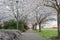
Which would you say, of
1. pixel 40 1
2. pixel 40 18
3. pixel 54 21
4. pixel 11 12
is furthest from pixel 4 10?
pixel 54 21

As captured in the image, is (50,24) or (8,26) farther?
(50,24)

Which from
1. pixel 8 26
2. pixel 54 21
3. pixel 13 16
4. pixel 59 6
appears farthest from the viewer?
pixel 54 21

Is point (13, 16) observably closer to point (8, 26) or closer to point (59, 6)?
point (8, 26)

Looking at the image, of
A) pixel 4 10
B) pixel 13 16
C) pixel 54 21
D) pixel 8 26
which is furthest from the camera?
pixel 54 21

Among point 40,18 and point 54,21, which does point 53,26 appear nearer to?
point 54,21

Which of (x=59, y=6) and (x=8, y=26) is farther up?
(x=59, y=6)

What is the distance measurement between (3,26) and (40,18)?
8.60 metres

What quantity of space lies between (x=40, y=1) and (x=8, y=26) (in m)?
17.1

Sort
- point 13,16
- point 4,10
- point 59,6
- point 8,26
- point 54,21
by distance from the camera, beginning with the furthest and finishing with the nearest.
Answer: point 54,21 → point 13,16 → point 4,10 → point 8,26 → point 59,6

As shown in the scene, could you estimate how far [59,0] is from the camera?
19812 millimetres

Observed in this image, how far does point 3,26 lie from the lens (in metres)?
37.3

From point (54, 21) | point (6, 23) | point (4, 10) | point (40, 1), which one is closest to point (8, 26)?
point (6, 23)

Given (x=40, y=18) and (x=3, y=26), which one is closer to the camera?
(x=3, y=26)

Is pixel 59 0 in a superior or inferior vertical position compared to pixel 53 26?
superior
